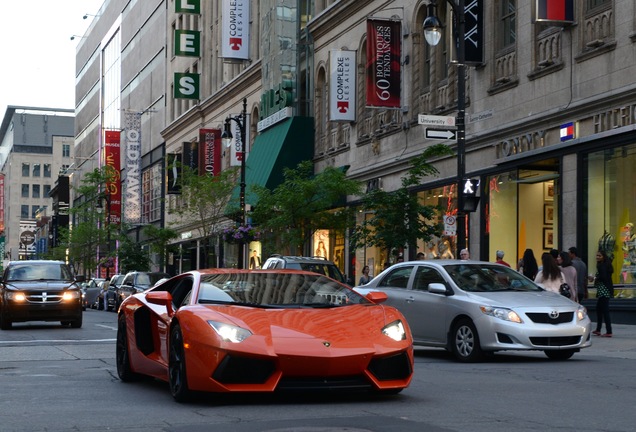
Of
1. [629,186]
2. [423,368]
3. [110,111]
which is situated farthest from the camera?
[110,111]

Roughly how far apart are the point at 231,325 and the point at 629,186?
17389 millimetres

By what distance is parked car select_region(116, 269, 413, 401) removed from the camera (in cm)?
960

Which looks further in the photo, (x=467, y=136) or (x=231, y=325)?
(x=467, y=136)

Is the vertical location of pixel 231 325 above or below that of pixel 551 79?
below

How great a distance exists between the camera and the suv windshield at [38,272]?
93.2 feet

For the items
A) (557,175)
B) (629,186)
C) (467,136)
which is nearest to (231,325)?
(629,186)

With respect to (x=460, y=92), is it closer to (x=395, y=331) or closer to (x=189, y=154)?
(x=395, y=331)

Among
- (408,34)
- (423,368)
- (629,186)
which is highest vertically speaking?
(408,34)

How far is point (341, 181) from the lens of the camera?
121ft

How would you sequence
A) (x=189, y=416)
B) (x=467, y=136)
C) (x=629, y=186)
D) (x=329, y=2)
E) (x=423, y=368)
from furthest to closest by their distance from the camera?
(x=329, y=2)
(x=467, y=136)
(x=629, y=186)
(x=423, y=368)
(x=189, y=416)

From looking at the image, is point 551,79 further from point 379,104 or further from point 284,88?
point 284,88

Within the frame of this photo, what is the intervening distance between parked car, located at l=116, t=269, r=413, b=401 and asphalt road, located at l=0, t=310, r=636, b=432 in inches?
10.2

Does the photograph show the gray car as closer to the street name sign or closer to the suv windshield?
the street name sign

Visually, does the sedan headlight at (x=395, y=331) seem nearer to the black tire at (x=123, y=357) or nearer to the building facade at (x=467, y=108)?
the black tire at (x=123, y=357)
